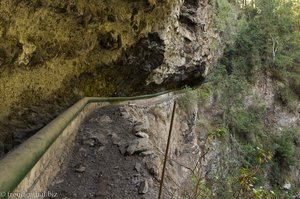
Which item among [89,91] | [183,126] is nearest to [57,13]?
[89,91]

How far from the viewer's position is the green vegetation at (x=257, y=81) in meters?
16.6

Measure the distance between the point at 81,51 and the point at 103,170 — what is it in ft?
8.87

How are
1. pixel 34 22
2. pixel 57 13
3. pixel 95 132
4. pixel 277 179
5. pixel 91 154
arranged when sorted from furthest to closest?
1. pixel 277 179
2. pixel 95 132
3. pixel 91 154
4. pixel 57 13
5. pixel 34 22

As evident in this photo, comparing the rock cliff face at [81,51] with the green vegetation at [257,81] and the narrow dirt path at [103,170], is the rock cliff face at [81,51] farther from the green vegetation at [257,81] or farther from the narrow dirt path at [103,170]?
the green vegetation at [257,81]

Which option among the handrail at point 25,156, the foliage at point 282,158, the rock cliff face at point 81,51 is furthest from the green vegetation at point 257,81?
the handrail at point 25,156

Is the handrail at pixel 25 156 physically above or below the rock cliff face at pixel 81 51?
below

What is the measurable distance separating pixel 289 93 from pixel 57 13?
19700mm

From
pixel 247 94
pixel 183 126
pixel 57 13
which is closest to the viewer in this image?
pixel 57 13

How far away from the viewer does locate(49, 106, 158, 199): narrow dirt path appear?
4566 millimetres

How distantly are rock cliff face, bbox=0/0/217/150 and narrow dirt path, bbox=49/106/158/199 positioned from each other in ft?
2.96

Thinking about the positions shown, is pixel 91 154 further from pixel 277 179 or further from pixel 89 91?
pixel 277 179

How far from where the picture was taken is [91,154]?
219 inches

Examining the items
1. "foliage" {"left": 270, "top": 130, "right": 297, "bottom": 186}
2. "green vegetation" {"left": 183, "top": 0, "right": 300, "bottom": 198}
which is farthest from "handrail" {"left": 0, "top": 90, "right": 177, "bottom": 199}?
"foliage" {"left": 270, "top": 130, "right": 297, "bottom": 186}

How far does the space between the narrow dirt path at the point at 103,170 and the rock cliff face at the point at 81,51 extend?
903 mm
